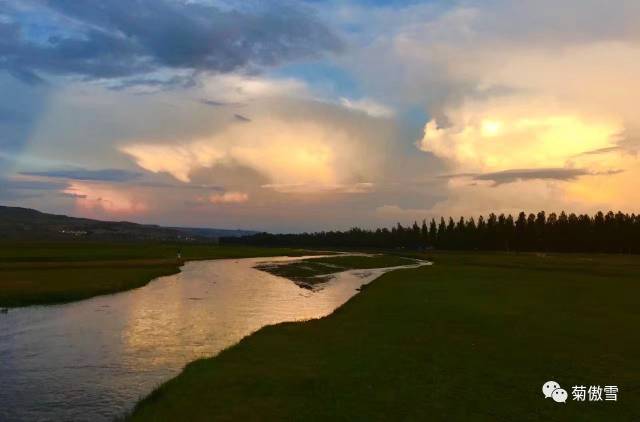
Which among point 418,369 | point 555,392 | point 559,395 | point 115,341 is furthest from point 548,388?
point 115,341

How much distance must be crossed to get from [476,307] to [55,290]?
37.5m

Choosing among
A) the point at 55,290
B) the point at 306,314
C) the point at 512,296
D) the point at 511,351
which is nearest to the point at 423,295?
the point at 512,296

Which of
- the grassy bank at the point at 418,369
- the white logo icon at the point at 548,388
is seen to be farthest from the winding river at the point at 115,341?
the white logo icon at the point at 548,388

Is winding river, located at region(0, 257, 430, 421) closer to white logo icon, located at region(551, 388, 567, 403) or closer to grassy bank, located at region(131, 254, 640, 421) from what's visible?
grassy bank, located at region(131, 254, 640, 421)

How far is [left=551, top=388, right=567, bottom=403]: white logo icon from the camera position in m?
16.2

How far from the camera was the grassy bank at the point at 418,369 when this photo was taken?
50.5ft

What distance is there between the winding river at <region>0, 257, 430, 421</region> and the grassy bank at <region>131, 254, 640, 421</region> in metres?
2.03

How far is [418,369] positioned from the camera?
19.7 meters

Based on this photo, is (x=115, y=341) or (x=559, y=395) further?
(x=115, y=341)

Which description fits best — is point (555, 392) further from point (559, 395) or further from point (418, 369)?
point (418, 369)

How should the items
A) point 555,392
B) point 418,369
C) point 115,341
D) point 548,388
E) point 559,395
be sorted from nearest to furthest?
point 559,395 < point 555,392 < point 548,388 < point 418,369 < point 115,341

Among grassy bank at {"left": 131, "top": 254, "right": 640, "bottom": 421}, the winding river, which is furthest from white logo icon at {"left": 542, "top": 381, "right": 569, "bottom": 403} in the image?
the winding river

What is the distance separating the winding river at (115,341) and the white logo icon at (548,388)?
43.5 feet

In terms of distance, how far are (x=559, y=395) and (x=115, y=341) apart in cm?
2193
